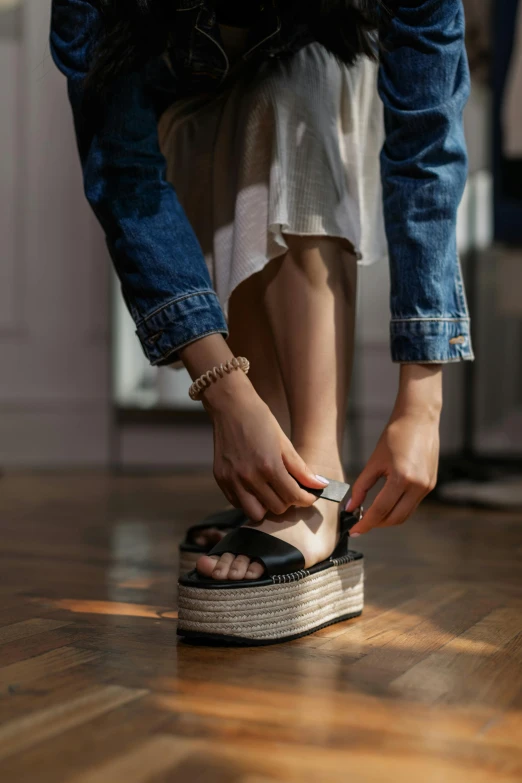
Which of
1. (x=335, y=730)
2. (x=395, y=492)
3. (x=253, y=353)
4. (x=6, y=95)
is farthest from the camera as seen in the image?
(x=6, y=95)

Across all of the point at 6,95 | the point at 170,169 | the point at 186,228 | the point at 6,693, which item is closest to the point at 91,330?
the point at 6,95

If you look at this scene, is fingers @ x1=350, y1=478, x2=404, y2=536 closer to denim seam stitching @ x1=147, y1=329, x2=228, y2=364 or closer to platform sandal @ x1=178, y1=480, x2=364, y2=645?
platform sandal @ x1=178, y1=480, x2=364, y2=645

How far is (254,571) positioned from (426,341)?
20cm

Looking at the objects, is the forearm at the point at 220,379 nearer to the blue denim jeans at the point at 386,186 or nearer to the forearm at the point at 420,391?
the blue denim jeans at the point at 386,186

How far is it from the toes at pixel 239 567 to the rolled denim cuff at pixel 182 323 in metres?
0.15

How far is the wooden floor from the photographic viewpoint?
0.36 meters

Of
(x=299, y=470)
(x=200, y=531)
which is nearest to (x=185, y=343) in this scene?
(x=299, y=470)

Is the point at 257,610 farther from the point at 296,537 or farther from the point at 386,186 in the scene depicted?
the point at 386,186

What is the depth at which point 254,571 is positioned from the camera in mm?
566

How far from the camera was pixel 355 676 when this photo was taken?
0.49 meters

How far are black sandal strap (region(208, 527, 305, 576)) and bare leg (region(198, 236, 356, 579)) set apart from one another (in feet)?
0.17

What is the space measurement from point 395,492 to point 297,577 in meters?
0.09

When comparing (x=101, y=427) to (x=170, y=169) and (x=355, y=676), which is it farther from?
(x=355, y=676)

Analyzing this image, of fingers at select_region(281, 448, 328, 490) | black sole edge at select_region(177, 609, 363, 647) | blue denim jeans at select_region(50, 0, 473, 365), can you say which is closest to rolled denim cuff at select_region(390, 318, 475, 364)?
blue denim jeans at select_region(50, 0, 473, 365)
